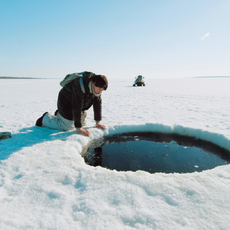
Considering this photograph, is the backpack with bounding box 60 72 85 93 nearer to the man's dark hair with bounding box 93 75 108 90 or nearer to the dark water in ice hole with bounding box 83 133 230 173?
the man's dark hair with bounding box 93 75 108 90

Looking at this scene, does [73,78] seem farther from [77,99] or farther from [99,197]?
[99,197]

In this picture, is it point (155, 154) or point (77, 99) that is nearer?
point (155, 154)

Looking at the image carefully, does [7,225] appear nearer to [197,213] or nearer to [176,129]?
[197,213]

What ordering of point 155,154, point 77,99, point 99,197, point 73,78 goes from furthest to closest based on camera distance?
1. point 73,78
2. point 77,99
3. point 155,154
4. point 99,197

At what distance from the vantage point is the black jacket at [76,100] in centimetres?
268

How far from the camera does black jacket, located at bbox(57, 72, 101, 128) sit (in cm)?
268

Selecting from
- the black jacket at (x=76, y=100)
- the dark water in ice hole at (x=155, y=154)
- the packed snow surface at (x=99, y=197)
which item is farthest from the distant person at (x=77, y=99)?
the packed snow surface at (x=99, y=197)

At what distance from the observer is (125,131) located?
337 centimetres

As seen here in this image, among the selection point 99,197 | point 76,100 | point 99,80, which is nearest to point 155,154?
point 99,197

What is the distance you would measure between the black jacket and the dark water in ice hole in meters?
0.59

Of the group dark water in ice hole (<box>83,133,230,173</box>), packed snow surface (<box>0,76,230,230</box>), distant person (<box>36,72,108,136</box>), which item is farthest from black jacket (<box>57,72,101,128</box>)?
packed snow surface (<box>0,76,230,230</box>)

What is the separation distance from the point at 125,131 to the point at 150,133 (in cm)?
52

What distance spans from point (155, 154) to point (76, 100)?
1.56m

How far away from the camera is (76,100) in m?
2.72
